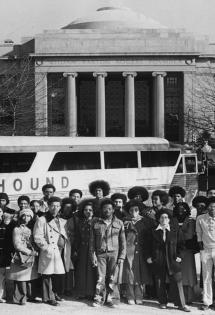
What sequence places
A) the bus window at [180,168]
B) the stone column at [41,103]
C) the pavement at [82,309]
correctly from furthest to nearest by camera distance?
the stone column at [41,103], the bus window at [180,168], the pavement at [82,309]

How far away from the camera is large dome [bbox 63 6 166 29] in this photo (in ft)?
183

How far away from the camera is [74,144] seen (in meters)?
22.4

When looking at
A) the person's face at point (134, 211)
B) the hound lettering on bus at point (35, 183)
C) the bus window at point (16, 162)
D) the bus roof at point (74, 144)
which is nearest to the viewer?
the person's face at point (134, 211)

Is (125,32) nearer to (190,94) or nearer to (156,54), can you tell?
(156,54)

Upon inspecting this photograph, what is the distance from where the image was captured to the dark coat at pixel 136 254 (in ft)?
34.1

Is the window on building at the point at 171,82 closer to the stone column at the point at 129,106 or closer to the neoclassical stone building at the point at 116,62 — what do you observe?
the neoclassical stone building at the point at 116,62

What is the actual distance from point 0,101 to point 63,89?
85.5 ft

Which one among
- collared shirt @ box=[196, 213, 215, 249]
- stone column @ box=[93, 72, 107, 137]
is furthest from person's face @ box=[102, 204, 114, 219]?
stone column @ box=[93, 72, 107, 137]

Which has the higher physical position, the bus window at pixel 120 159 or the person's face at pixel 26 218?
the bus window at pixel 120 159

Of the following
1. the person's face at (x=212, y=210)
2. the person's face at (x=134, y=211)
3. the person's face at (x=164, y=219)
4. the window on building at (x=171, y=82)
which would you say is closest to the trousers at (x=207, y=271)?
the person's face at (x=212, y=210)

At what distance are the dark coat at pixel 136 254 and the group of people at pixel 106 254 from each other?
0.02 meters

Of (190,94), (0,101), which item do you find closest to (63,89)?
(190,94)

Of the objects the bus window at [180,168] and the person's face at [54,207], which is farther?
the bus window at [180,168]

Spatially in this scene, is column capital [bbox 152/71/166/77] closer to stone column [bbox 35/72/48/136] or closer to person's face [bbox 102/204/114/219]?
stone column [bbox 35/72/48/136]
